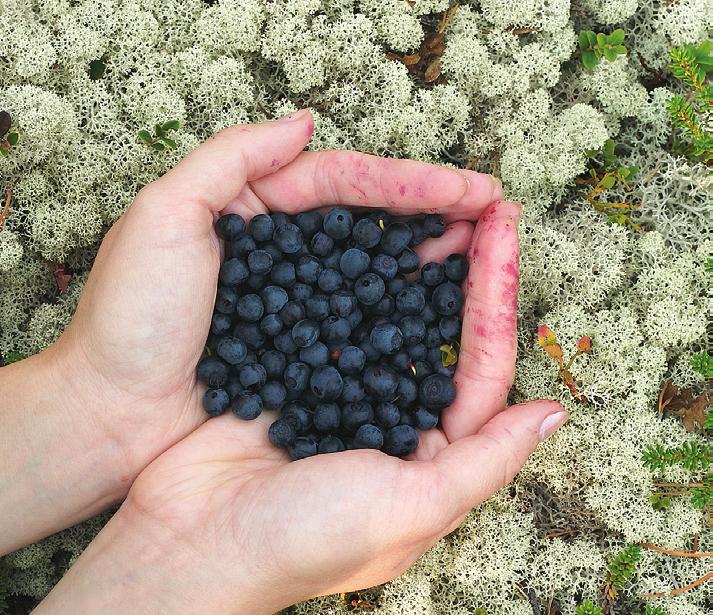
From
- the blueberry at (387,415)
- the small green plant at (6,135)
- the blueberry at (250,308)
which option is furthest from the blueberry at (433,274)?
the small green plant at (6,135)

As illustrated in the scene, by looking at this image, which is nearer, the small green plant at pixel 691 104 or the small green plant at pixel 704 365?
the small green plant at pixel 704 365

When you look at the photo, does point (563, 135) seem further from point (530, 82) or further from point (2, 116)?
A: point (2, 116)

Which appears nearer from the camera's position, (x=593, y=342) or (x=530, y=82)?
(x=593, y=342)

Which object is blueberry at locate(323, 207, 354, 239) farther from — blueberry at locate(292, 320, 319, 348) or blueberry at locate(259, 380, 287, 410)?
blueberry at locate(259, 380, 287, 410)

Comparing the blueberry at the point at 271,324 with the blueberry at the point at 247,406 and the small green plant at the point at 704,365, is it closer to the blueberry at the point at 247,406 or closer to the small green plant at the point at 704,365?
the blueberry at the point at 247,406

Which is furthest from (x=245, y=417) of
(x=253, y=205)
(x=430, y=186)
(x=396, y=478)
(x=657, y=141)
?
(x=657, y=141)

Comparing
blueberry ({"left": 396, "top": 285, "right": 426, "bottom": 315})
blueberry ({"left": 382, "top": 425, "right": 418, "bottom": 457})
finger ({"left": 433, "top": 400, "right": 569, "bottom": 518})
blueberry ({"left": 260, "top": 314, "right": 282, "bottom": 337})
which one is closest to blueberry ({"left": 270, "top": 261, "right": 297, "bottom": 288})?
blueberry ({"left": 260, "top": 314, "right": 282, "bottom": 337})
